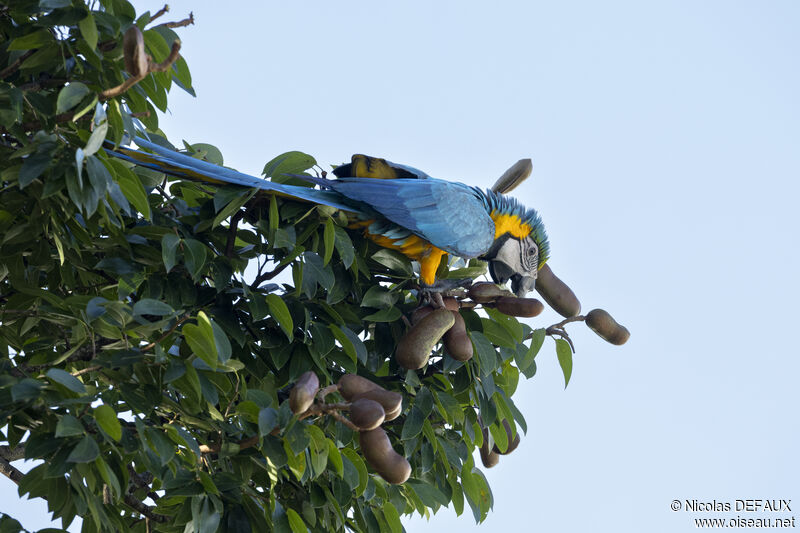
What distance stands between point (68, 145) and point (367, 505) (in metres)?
1.21

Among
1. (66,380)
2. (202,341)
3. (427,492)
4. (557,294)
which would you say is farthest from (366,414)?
(557,294)

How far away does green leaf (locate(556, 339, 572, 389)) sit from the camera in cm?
243

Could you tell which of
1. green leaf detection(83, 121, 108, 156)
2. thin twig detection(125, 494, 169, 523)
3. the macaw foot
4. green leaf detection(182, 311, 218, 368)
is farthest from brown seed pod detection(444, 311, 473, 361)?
green leaf detection(83, 121, 108, 156)

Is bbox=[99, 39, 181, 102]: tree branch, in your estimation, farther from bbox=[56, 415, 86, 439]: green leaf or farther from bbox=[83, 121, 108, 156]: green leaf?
bbox=[56, 415, 86, 439]: green leaf

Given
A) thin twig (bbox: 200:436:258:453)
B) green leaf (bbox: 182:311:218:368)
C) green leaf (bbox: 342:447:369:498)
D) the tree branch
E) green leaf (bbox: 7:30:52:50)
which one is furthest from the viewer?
green leaf (bbox: 342:447:369:498)

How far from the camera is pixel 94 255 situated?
2.23 metres

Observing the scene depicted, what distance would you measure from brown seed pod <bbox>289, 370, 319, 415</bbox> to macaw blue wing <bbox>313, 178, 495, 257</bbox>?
32.7 inches

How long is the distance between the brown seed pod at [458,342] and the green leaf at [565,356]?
33 centimetres

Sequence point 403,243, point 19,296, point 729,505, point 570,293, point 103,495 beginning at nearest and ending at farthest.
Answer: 1. point 103,495
2. point 19,296
3. point 403,243
4. point 570,293
5. point 729,505

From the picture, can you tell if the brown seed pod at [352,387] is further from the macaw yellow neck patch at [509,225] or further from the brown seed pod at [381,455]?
the macaw yellow neck patch at [509,225]

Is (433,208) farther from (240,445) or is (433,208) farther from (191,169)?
(240,445)

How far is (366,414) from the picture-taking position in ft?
5.58

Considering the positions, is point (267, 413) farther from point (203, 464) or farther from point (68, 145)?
point (68, 145)

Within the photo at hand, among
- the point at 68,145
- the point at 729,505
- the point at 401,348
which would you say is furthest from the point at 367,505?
the point at 729,505
